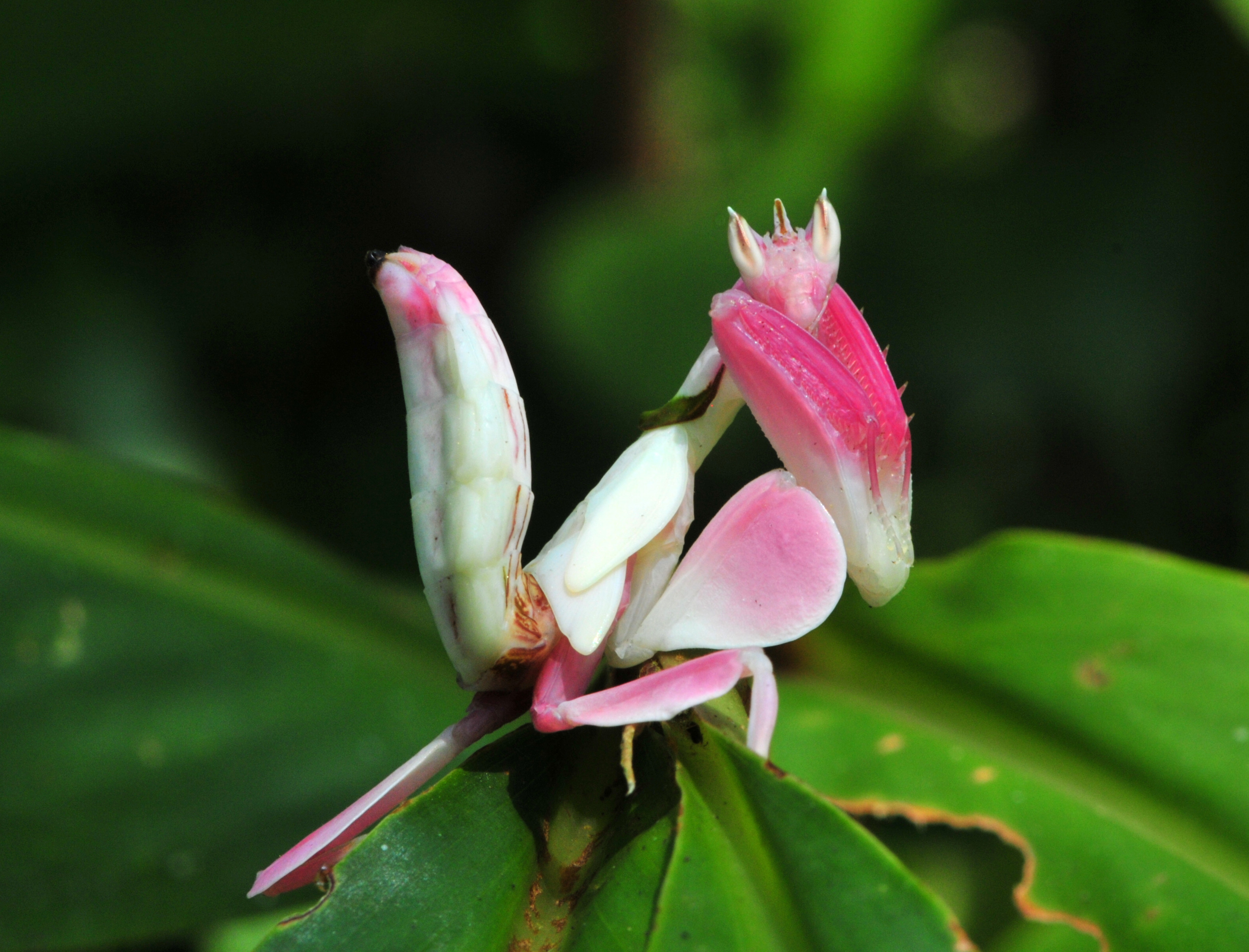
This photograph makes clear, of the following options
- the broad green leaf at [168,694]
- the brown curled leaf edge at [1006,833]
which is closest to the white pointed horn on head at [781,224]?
the brown curled leaf edge at [1006,833]

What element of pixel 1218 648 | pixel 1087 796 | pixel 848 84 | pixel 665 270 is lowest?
pixel 1087 796

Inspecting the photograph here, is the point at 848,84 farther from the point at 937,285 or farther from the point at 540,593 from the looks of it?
the point at 540,593

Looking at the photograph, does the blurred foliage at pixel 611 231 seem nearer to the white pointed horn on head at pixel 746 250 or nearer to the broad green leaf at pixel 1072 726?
the broad green leaf at pixel 1072 726

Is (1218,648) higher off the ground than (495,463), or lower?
lower

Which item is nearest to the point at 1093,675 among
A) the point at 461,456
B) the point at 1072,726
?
the point at 1072,726

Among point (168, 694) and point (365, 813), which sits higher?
point (365, 813)

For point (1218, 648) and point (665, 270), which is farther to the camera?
point (665, 270)

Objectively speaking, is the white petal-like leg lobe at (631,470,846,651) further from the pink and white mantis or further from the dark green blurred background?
the dark green blurred background

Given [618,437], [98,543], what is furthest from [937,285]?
[98,543]

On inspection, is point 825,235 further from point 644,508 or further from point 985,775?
point 985,775
